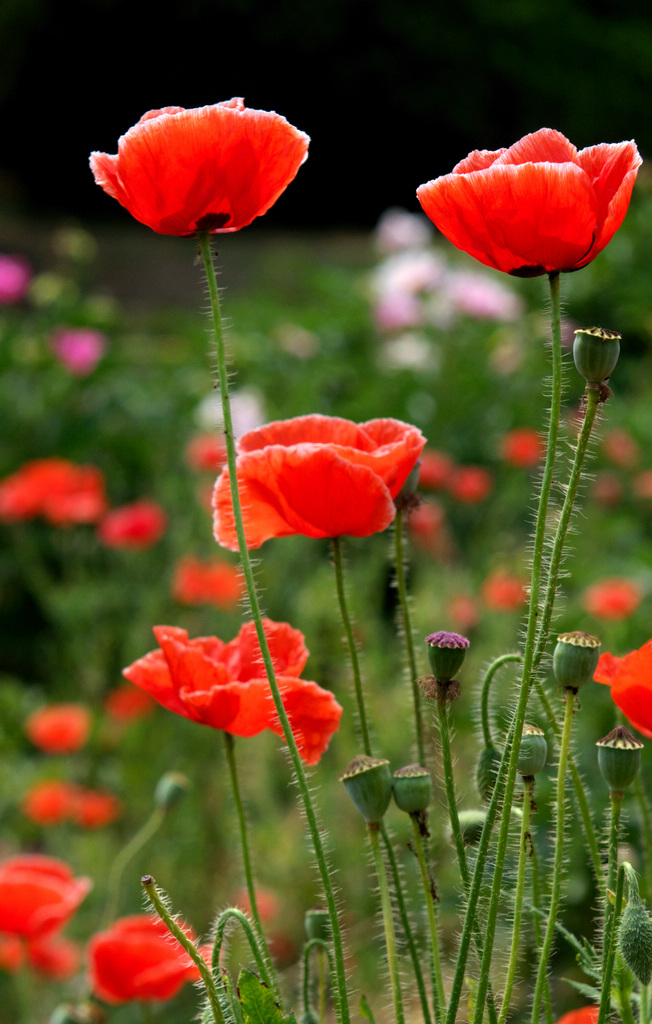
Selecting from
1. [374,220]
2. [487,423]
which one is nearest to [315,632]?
[487,423]

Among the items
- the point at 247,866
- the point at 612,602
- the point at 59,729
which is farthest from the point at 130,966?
the point at 612,602

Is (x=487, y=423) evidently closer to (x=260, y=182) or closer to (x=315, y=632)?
(x=315, y=632)

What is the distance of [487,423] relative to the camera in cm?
373

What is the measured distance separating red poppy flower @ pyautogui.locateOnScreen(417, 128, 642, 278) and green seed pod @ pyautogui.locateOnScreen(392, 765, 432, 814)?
23cm

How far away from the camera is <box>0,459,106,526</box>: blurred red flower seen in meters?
2.26

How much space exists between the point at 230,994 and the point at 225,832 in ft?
5.67

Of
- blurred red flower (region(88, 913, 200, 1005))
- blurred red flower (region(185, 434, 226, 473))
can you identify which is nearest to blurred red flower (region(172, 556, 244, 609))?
blurred red flower (region(185, 434, 226, 473))

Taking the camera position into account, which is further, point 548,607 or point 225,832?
point 225,832

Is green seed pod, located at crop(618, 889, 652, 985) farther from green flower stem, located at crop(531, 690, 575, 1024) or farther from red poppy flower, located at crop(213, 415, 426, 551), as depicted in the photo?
red poppy flower, located at crop(213, 415, 426, 551)

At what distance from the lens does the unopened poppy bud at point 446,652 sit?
478 millimetres

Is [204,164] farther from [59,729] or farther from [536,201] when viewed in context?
[59,729]

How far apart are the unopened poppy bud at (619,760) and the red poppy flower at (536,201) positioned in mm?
211

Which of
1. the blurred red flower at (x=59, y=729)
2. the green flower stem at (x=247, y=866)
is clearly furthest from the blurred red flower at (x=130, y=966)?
the blurred red flower at (x=59, y=729)

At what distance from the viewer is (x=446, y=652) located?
0.48 meters
